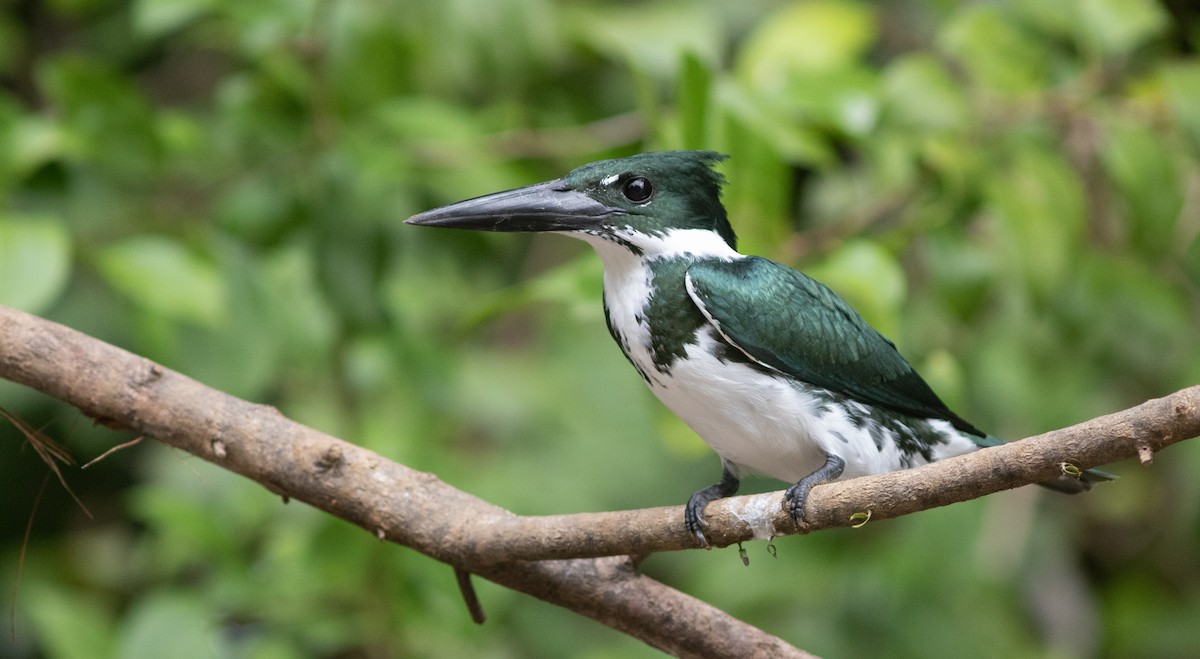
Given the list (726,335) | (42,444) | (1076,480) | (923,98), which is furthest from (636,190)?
(923,98)

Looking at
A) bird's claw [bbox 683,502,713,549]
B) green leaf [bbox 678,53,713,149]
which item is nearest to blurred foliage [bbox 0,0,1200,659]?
green leaf [bbox 678,53,713,149]

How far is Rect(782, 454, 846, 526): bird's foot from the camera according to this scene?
1721 millimetres

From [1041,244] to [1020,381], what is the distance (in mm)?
686

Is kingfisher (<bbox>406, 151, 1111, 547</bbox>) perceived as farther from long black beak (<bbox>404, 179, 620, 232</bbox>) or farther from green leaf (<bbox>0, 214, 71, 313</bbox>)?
green leaf (<bbox>0, 214, 71, 313</bbox>)

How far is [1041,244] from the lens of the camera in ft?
9.27

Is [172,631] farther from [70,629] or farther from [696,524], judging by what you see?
[696,524]

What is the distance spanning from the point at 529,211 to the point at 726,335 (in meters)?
0.37

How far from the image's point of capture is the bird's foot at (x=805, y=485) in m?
1.72

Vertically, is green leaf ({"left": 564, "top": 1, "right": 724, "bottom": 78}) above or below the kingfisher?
below

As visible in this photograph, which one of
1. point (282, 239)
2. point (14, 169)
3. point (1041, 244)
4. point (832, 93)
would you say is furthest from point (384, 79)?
point (1041, 244)

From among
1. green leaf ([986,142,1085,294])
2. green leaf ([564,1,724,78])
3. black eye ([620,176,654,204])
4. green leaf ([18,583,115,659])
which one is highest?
black eye ([620,176,654,204])

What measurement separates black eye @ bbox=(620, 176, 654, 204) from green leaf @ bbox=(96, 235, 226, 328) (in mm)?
1293

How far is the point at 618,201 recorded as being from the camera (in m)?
2.04

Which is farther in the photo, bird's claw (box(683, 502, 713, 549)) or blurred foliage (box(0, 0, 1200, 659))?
blurred foliage (box(0, 0, 1200, 659))
